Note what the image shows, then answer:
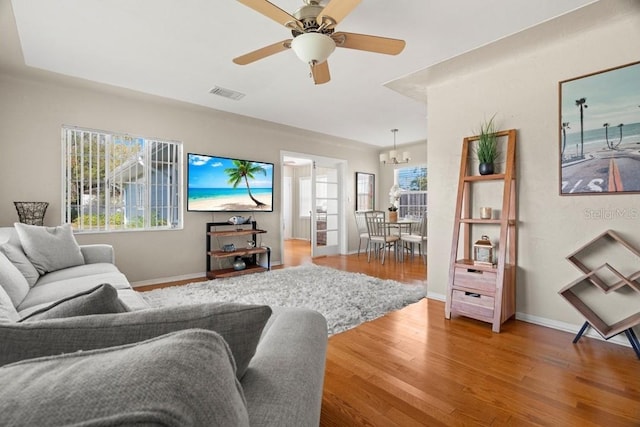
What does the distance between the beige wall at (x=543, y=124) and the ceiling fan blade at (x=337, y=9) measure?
1629 millimetres

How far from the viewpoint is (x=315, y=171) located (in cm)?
621

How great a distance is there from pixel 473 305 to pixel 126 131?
4440mm

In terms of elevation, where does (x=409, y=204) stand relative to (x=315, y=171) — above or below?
below

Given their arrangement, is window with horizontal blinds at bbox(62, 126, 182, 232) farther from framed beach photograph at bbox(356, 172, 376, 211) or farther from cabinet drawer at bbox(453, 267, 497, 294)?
framed beach photograph at bbox(356, 172, 376, 211)

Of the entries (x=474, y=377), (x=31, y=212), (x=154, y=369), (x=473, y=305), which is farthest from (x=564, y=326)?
(x=31, y=212)

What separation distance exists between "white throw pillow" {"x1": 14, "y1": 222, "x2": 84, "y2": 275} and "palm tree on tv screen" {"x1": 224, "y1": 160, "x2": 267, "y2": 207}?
2225 mm

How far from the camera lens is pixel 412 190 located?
22.1 feet

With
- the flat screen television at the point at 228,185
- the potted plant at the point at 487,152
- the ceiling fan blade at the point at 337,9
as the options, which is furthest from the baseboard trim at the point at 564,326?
the flat screen television at the point at 228,185

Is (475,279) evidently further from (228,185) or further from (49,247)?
(49,247)

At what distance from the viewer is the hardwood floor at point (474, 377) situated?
1510mm

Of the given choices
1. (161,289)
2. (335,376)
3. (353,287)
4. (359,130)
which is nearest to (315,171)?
(359,130)

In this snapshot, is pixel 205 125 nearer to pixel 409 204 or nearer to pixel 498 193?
pixel 498 193

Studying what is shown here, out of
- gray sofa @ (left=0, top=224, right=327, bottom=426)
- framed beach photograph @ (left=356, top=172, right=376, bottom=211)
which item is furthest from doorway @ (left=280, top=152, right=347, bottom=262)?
gray sofa @ (left=0, top=224, right=327, bottom=426)

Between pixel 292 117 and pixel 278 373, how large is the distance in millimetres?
4294
